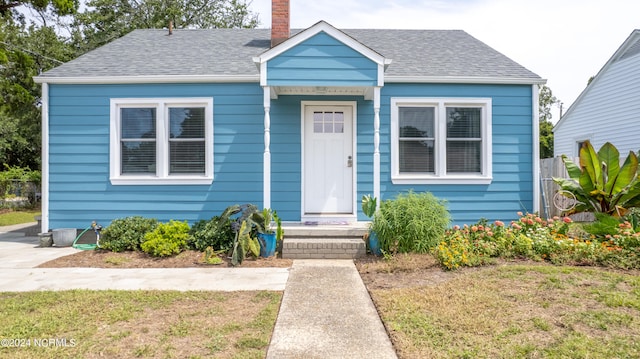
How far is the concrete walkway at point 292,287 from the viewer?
2709 mm

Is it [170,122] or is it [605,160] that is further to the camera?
[170,122]

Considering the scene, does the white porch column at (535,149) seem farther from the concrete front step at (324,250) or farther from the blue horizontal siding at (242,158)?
the concrete front step at (324,250)

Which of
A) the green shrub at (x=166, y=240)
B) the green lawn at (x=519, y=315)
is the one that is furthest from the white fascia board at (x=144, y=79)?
the green lawn at (x=519, y=315)

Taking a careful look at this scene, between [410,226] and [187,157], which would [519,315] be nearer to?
[410,226]

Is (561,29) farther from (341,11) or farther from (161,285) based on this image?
(161,285)

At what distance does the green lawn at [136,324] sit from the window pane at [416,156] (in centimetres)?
418

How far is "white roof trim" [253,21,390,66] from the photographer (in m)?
5.95

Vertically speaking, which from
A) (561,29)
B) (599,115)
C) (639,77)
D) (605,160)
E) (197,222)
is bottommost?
(197,222)

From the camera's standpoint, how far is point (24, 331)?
2.91 metres

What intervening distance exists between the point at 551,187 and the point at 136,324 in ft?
28.8

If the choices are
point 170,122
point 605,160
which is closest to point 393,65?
point 605,160

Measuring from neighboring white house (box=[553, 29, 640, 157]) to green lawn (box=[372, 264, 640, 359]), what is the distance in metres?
9.66

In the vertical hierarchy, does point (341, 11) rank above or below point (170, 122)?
above

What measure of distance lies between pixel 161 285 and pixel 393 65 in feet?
19.3
